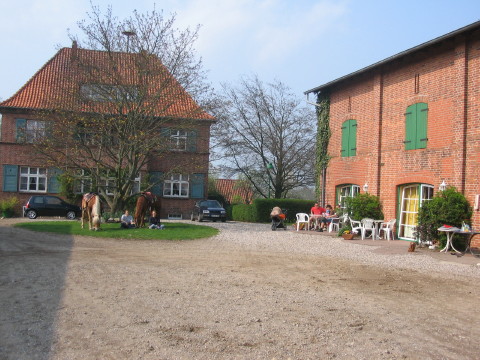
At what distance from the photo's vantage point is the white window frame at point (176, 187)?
35.1m

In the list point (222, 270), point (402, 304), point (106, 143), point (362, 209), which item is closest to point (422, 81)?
point (362, 209)

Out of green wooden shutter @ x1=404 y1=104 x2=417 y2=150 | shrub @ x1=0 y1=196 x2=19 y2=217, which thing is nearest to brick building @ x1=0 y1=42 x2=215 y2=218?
shrub @ x1=0 y1=196 x2=19 y2=217

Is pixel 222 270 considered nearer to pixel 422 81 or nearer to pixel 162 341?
pixel 162 341

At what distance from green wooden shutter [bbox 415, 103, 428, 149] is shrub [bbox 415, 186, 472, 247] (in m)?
2.28

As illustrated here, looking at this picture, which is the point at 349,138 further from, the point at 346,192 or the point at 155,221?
the point at 155,221

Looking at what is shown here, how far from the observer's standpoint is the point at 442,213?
1559cm

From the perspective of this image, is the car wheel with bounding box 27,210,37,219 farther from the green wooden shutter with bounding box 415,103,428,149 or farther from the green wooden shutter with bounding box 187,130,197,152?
the green wooden shutter with bounding box 415,103,428,149

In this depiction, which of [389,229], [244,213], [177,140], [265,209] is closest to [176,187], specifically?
[244,213]

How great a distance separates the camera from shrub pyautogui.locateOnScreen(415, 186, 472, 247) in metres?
15.5

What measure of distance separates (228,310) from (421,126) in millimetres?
13215

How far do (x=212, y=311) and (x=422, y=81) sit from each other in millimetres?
14034

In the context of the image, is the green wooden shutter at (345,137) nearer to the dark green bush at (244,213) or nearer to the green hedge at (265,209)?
the green hedge at (265,209)

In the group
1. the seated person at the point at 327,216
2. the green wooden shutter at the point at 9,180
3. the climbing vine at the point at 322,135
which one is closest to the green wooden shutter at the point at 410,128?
the seated person at the point at 327,216

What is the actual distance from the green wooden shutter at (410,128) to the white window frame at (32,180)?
2300cm
